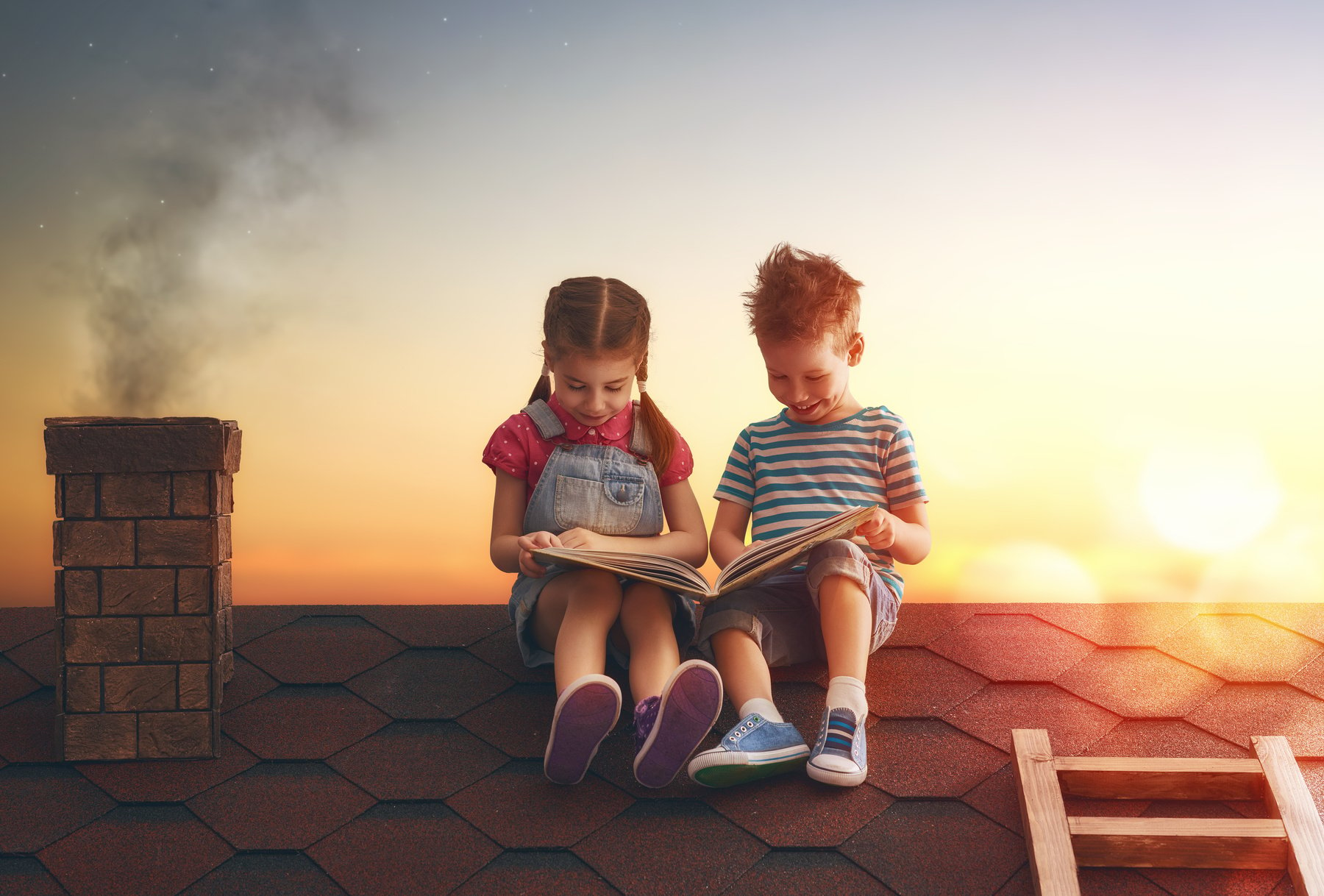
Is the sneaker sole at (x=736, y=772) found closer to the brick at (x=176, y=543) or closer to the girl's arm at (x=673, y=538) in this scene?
the girl's arm at (x=673, y=538)

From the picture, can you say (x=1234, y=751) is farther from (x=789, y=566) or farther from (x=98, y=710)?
(x=98, y=710)

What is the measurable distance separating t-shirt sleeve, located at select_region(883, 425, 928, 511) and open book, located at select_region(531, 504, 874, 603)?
0.54m

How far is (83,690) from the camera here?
7.81 ft

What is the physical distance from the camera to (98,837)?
2115 millimetres

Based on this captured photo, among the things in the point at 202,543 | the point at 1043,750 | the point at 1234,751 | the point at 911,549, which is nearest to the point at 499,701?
the point at 202,543

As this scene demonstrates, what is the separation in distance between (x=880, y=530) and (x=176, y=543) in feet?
5.23

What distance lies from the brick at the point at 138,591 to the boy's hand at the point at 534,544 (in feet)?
2.55

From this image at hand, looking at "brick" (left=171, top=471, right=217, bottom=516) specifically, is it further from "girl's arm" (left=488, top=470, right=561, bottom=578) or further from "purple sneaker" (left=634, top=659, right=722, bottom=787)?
"purple sneaker" (left=634, top=659, right=722, bottom=787)

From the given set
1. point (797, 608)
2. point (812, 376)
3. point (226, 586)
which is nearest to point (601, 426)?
point (812, 376)

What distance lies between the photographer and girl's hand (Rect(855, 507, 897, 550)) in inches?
95.3

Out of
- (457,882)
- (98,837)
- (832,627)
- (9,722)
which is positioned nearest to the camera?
(457,882)

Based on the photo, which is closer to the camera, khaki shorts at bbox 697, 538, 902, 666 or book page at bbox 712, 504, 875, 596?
book page at bbox 712, 504, 875, 596

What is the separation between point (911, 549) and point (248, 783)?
164cm

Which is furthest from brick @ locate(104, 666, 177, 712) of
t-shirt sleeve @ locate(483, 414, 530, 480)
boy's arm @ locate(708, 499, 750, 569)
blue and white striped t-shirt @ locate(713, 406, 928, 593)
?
blue and white striped t-shirt @ locate(713, 406, 928, 593)
